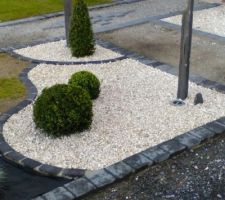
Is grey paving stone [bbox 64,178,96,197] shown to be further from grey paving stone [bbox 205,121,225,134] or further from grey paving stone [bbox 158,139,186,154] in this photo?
grey paving stone [bbox 205,121,225,134]

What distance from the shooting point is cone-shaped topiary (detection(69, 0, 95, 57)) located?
38.1 ft

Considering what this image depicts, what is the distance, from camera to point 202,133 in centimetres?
809

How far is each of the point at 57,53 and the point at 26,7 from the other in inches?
235

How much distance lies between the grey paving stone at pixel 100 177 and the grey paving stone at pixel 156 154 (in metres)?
0.85

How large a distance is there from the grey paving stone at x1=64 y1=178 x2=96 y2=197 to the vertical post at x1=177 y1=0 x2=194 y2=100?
3.45m

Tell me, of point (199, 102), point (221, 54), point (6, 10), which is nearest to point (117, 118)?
point (199, 102)

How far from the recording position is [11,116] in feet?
28.9

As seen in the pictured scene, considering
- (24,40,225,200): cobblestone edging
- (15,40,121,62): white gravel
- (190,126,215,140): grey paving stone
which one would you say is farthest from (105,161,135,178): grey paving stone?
(15,40,121,62): white gravel

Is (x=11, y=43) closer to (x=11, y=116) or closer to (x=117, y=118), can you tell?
(x=11, y=116)

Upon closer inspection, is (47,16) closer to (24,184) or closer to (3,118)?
(3,118)

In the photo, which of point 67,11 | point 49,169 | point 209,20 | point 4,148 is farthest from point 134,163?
point 209,20

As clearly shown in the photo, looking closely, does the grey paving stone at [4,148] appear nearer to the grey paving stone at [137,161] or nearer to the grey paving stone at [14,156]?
the grey paving stone at [14,156]

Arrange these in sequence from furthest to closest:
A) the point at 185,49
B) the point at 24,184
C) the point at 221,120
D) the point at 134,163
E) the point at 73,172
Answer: the point at 185,49 < the point at 221,120 < the point at 134,163 < the point at 73,172 < the point at 24,184

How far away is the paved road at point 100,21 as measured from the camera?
14.3 meters
